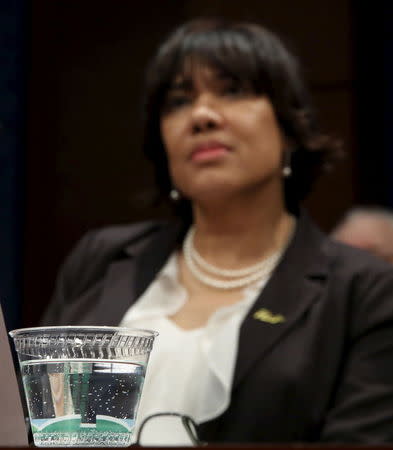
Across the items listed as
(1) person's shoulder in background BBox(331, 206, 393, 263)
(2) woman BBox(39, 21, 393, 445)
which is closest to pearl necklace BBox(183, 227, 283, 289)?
(2) woman BBox(39, 21, 393, 445)

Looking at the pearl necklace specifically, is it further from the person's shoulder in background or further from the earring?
the person's shoulder in background

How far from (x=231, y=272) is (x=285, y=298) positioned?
117 millimetres

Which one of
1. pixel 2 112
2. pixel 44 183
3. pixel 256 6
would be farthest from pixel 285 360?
pixel 256 6

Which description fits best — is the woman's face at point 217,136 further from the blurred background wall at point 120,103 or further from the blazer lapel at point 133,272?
the blurred background wall at point 120,103

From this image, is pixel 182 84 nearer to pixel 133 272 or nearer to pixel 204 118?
pixel 204 118

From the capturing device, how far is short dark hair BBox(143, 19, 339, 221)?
53.4 inches

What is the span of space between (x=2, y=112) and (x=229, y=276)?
1.42 ft

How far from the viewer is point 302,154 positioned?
1.47 metres

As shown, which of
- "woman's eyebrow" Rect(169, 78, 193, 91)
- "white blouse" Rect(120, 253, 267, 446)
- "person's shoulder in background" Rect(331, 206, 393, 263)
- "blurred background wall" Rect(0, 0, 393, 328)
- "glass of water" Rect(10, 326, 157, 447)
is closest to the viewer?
"glass of water" Rect(10, 326, 157, 447)

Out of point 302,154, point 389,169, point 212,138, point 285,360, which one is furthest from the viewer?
point 389,169

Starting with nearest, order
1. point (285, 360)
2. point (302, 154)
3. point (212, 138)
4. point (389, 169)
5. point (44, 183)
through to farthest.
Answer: point (285, 360) < point (212, 138) < point (302, 154) < point (44, 183) < point (389, 169)

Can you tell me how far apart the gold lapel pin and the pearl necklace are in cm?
9

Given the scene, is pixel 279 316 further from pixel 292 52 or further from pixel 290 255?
pixel 292 52

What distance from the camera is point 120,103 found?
250cm
